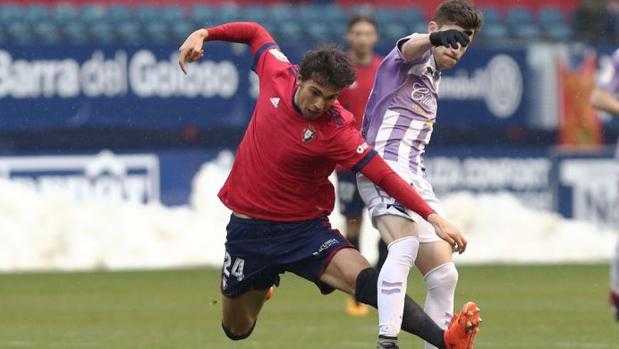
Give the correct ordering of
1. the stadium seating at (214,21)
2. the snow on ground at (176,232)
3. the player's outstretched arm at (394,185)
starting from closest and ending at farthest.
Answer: the player's outstretched arm at (394,185), the snow on ground at (176,232), the stadium seating at (214,21)

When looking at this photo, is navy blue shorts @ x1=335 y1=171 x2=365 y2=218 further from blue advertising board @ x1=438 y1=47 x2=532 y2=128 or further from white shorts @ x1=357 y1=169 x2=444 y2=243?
blue advertising board @ x1=438 y1=47 x2=532 y2=128

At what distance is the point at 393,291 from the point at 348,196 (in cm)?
471

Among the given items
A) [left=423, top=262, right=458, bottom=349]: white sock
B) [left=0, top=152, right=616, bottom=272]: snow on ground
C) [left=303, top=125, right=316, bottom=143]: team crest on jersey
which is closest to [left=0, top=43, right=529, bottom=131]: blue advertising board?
[left=0, top=152, right=616, bottom=272]: snow on ground

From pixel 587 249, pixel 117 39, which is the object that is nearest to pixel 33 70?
pixel 117 39

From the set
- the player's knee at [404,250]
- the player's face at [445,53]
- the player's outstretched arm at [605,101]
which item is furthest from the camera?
the player's outstretched arm at [605,101]

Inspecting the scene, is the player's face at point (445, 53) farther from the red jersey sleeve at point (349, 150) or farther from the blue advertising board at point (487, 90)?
the blue advertising board at point (487, 90)

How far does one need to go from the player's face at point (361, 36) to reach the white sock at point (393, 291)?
4993 mm

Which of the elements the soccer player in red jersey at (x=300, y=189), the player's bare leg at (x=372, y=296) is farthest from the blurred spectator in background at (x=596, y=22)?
the player's bare leg at (x=372, y=296)

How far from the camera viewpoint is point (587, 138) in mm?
20906

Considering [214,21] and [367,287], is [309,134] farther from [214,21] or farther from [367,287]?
[214,21]

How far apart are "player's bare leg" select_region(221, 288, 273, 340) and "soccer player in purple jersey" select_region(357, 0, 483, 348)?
2.57 ft

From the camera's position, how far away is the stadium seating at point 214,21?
789 inches

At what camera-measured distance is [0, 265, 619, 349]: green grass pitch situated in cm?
1012

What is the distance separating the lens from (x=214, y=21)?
20891mm
